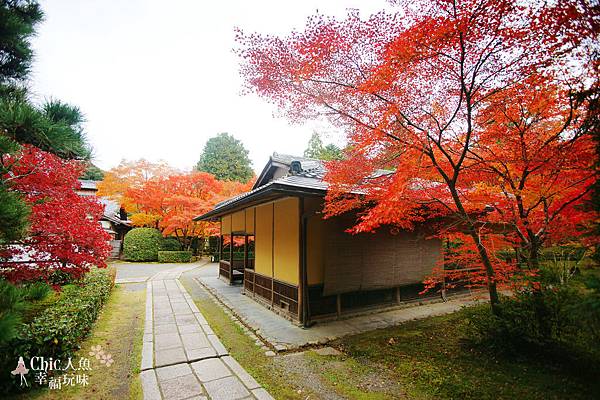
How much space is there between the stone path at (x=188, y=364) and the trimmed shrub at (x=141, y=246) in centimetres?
1502

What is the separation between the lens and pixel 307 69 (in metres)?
4.84

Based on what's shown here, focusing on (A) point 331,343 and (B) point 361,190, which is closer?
(A) point 331,343

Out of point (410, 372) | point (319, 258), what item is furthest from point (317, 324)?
point (410, 372)

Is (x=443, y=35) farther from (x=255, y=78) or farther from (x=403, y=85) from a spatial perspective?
(x=255, y=78)

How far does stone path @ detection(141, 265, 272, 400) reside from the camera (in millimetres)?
3705

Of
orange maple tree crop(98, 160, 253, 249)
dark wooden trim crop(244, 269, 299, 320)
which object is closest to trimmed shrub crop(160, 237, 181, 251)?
orange maple tree crop(98, 160, 253, 249)

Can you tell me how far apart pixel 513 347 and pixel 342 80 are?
210 inches

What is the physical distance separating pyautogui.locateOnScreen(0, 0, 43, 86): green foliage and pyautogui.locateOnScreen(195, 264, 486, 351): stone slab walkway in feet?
20.2

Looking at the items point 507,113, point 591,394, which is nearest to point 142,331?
point 591,394

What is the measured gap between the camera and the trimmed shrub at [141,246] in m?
20.4

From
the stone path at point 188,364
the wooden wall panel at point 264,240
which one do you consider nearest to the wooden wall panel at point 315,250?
the wooden wall panel at point 264,240

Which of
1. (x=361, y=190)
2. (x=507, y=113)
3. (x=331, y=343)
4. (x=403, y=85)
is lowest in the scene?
(x=331, y=343)

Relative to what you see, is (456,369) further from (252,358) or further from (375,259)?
(252,358)

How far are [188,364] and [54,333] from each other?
199 cm
